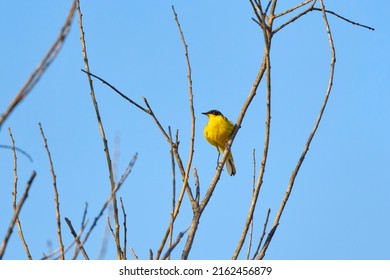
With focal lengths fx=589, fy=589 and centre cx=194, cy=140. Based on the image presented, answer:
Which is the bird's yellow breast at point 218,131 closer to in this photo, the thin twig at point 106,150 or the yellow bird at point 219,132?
the yellow bird at point 219,132

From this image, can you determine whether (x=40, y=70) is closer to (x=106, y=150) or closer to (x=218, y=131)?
(x=106, y=150)

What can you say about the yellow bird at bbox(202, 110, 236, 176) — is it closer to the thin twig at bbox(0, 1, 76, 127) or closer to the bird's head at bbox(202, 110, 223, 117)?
the bird's head at bbox(202, 110, 223, 117)

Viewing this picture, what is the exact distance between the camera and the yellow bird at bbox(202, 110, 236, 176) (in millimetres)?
7561

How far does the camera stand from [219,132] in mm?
7602

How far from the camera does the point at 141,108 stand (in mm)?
3412

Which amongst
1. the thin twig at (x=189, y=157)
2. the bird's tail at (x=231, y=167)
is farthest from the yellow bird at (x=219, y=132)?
the thin twig at (x=189, y=157)

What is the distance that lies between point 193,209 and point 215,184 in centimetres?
17

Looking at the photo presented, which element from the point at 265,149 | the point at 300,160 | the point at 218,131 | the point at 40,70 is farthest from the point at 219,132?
the point at 40,70

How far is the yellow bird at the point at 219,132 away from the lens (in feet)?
24.8

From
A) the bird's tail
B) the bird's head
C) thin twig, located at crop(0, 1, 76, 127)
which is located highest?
the bird's head

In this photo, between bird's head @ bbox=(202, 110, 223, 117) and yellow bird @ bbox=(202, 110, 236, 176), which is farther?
bird's head @ bbox=(202, 110, 223, 117)

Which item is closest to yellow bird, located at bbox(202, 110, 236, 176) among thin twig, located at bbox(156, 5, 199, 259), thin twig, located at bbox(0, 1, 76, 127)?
thin twig, located at bbox(156, 5, 199, 259)

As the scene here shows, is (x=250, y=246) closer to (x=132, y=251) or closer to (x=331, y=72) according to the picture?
(x=132, y=251)
